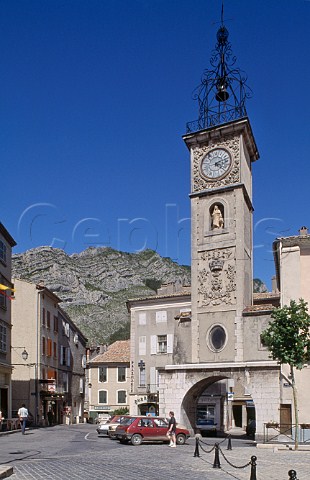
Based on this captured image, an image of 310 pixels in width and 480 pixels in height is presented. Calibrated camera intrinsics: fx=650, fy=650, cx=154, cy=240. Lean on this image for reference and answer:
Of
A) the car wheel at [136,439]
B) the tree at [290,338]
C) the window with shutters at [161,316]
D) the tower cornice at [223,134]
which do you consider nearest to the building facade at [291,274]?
the tree at [290,338]

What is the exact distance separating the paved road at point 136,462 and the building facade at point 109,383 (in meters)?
38.0

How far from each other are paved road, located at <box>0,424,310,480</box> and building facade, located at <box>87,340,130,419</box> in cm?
3804

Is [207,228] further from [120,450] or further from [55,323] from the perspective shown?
[55,323]

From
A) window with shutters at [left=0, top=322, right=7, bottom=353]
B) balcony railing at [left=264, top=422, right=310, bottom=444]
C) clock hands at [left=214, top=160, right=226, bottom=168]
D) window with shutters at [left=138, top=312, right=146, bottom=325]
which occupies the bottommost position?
balcony railing at [left=264, top=422, right=310, bottom=444]

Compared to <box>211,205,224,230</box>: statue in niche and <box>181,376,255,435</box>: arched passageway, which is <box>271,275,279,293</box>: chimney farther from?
<box>211,205,224,230</box>: statue in niche

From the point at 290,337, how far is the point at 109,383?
42.4 meters

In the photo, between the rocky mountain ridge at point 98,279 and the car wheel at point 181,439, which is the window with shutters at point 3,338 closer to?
the car wheel at point 181,439

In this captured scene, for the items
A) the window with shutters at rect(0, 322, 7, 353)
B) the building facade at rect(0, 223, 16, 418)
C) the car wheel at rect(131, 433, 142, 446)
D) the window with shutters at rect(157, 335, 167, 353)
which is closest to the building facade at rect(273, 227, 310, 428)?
the car wheel at rect(131, 433, 142, 446)

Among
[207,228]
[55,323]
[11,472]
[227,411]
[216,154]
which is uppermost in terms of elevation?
[216,154]

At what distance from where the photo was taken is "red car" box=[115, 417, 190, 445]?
29703 mm

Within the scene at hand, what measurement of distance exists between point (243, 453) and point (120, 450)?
16.5 feet

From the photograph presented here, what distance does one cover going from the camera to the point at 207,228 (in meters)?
38.7

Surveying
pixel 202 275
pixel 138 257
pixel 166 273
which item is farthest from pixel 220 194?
pixel 138 257

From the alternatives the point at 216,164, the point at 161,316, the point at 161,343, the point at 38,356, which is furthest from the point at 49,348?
the point at 216,164
